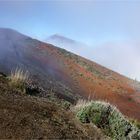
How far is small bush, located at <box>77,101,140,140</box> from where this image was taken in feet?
Result: 49.9

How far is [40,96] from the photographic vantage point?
56.9 feet

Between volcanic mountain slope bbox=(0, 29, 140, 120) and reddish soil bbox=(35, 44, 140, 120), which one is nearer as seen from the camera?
volcanic mountain slope bbox=(0, 29, 140, 120)

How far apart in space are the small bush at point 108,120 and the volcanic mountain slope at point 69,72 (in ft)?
45.8

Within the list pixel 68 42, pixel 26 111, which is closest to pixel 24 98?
pixel 26 111

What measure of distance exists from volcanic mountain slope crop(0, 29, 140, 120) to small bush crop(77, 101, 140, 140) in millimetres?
13953

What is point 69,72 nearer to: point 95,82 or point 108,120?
point 95,82

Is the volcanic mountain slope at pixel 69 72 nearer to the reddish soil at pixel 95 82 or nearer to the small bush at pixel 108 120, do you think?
the reddish soil at pixel 95 82

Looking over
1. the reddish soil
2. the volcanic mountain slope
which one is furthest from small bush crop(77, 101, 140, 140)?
the reddish soil

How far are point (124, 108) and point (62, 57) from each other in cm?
1397

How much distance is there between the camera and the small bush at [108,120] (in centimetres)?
1522

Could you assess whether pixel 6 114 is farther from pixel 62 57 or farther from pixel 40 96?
pixel 62 57

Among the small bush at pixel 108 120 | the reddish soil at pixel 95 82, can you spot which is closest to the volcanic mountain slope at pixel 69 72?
the reddish soil at pixel 95 82

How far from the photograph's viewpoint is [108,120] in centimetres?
1580

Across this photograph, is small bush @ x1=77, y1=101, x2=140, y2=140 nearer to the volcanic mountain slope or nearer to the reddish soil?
the volcanic mountain slope
